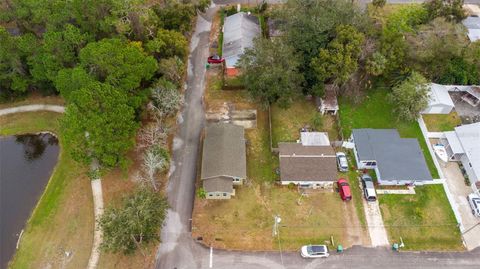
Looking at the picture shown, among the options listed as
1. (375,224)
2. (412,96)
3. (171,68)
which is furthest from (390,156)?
(171,68)

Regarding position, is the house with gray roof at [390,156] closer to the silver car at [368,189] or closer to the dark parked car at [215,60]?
the silver car at [368,189]

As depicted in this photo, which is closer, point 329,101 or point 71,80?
point 71,80

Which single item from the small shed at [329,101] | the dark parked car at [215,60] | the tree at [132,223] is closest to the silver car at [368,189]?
the small shed at [329,101]

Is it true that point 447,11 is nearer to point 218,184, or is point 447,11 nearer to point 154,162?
point 218,184

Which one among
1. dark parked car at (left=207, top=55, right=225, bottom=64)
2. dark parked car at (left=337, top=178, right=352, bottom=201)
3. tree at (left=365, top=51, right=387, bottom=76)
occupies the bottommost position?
dark parked car at (left=337, top=178, right=352, bottom=201)

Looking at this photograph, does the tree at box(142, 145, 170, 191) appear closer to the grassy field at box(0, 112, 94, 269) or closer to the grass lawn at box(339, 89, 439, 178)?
the grassy field at box(0, 112, 94, 269)

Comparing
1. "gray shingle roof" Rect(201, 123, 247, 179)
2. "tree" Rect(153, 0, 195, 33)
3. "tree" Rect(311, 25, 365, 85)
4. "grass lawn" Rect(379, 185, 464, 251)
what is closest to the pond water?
"gray shingle roof" Rect(201, 123, 247, 179)
